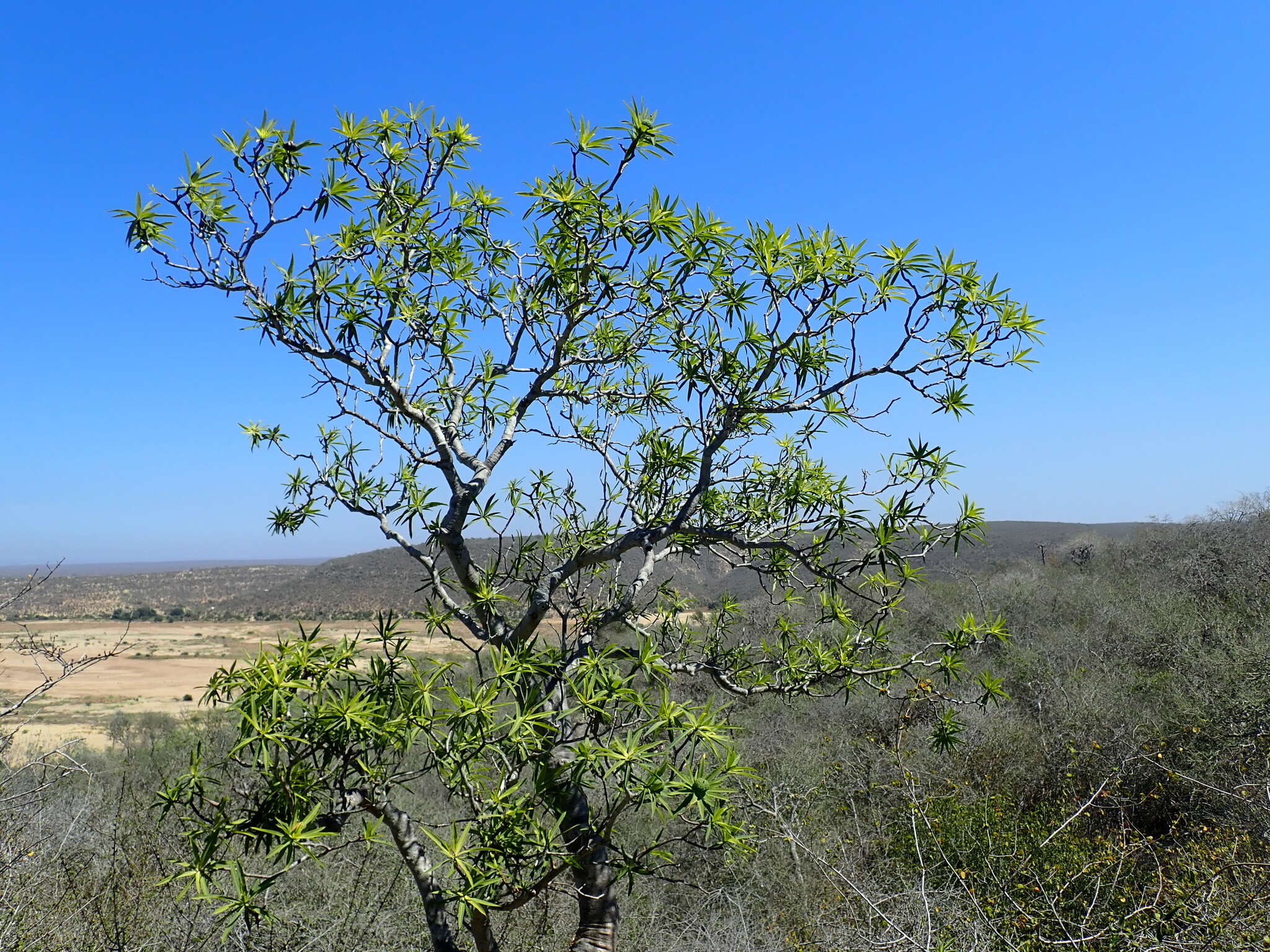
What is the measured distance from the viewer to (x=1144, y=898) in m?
4.80

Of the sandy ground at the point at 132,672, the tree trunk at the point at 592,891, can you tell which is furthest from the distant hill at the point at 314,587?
the tree trunk at the point at 592,891

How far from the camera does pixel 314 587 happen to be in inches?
1555

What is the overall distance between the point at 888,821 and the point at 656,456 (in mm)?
5749

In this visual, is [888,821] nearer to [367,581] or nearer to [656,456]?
[656,456]

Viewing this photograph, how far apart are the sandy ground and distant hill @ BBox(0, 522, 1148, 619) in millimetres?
2020

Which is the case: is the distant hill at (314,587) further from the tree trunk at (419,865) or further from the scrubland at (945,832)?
the tree trunk at (419,865)

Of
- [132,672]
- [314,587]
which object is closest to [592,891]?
[132,672]

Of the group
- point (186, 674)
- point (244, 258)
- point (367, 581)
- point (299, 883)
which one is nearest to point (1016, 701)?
point (299, 883)

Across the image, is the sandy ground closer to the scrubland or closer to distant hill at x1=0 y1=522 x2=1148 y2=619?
distant hill at x1=0 y1=522 x2=1148 y2=619

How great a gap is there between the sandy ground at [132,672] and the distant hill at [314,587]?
202cm

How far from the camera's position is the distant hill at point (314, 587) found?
1164 inches

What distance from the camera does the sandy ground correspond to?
1817cm

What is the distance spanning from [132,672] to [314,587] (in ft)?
38.2

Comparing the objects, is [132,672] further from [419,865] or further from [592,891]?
[592,891]
